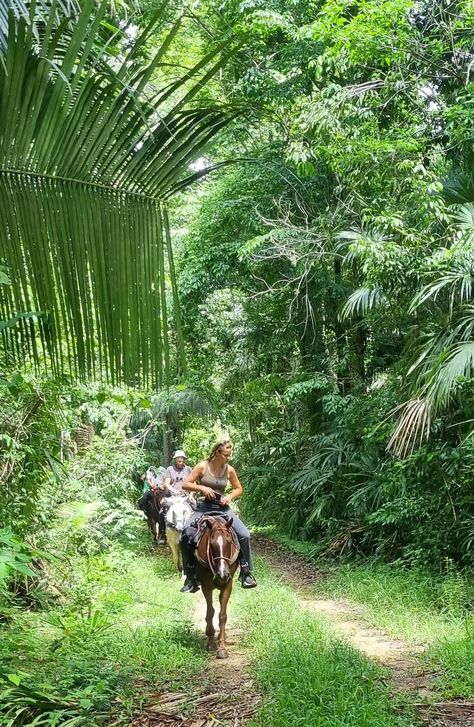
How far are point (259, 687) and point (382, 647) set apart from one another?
183 cm

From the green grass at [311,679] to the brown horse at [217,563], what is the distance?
338mm

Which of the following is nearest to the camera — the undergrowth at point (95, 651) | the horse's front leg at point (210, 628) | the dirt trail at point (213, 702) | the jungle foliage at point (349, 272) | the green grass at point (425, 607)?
the undergrowth at point (95, 651)

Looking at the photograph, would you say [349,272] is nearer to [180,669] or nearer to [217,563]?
[217,563]

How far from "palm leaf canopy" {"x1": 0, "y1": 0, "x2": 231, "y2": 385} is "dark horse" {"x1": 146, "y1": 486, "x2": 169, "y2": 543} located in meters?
13.4

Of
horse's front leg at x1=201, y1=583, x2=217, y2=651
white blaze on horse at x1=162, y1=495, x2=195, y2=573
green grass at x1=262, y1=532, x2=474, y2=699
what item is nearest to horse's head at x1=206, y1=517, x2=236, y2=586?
horse's front leg at x1=201, y1=583, x2=217, y2=651

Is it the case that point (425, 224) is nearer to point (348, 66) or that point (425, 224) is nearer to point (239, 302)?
point (348, 66)

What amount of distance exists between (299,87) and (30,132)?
11.4 metres

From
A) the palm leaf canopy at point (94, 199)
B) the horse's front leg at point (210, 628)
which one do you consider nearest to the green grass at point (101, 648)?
the horse's front leg at point (210, 628)

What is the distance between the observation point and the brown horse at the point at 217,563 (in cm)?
697

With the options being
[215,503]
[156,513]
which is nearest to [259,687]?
[215,503]

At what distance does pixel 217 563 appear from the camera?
6973 mm

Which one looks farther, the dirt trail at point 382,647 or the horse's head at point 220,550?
the horse's head at point 220,550

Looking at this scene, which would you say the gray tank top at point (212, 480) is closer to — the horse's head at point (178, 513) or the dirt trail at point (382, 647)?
the dirt trail at point (382, 647)

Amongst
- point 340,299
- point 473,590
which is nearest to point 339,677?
point 473,590
